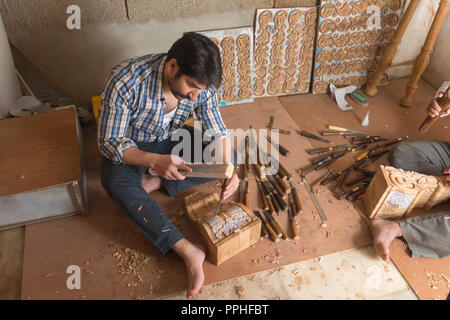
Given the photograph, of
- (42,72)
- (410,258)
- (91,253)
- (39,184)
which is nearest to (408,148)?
(410,258)

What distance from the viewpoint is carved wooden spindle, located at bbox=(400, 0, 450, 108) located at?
2.68 metres

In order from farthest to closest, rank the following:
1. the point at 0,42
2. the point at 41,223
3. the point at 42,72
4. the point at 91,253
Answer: the point at 42,72, the point at 0,42, the point at 41,223, the point at 91,253

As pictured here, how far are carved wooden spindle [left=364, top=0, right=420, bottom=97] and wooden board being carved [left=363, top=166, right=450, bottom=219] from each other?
134 centimetres

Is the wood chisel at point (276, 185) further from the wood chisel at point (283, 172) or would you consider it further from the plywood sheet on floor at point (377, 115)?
the plywood sheet on floor at point (377, 115)

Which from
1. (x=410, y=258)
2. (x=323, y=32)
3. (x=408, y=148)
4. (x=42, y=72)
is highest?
(x=323, y=32)

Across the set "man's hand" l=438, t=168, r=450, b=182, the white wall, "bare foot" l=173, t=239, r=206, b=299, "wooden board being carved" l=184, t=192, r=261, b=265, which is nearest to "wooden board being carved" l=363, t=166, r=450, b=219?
"man's hand" l=438, t=168, r=450, b=182

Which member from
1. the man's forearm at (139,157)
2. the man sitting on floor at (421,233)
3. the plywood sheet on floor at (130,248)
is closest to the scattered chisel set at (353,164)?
the plywood sheet on floor at (130,248)

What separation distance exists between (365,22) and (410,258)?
2.03 metres

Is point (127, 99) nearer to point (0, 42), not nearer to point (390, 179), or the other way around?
point (0, 42)

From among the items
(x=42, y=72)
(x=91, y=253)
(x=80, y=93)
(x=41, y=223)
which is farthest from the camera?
(x=80, y=93)

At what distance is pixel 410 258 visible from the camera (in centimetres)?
201

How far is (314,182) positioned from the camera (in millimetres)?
2434

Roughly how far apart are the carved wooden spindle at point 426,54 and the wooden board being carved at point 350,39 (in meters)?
0.38

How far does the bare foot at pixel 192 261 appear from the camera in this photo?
1.79 metres
